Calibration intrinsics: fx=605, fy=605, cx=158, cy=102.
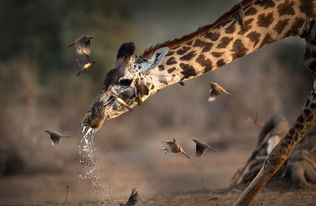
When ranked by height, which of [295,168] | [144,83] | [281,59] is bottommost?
[295,168]

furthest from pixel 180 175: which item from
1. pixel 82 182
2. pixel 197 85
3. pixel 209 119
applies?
pixel 197 85

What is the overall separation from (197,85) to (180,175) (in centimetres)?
1691

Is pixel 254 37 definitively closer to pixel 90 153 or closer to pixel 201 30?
pixel 201 30

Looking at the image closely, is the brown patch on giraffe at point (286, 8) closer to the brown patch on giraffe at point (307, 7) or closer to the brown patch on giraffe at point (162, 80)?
the brown patch on giraffe at point (307, 7)

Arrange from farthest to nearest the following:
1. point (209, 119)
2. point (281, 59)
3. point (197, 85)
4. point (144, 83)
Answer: point (197, 85)
point (281, 59)
point (209, 119)
point (144, 83)

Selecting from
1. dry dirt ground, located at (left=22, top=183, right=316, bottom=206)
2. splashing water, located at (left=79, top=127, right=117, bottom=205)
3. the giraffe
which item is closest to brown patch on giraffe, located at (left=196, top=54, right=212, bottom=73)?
the giraffe

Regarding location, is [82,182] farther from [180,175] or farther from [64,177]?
[180,175]

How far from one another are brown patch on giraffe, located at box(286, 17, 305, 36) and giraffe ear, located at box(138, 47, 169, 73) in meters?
1.07

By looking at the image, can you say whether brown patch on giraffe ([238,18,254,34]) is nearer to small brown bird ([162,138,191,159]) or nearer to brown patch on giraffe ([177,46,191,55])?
brown patch on giraffe ([177,46,191,55])

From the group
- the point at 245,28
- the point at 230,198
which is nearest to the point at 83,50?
the point at 245,28

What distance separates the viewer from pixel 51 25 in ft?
73.4

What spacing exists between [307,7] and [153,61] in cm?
136

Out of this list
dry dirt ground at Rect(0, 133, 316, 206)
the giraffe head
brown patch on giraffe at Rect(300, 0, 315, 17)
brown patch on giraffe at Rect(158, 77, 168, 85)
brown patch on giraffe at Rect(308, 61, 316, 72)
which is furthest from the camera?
dry dirt ground at Rect(0, 133, 316, 206)

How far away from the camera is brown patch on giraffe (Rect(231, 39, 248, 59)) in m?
4.81
